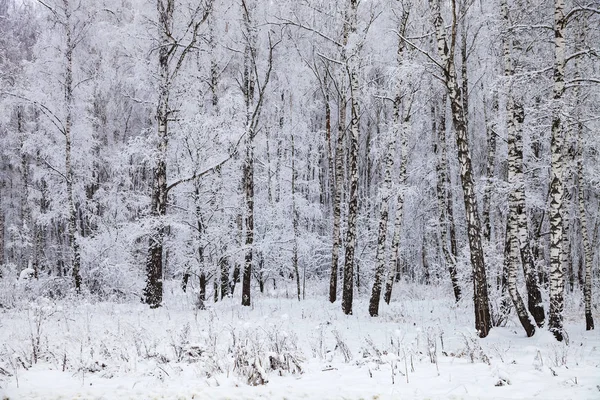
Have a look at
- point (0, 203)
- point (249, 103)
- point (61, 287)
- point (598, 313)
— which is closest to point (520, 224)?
point (598, 313)

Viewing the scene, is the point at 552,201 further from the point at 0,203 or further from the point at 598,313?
the point at 0,203

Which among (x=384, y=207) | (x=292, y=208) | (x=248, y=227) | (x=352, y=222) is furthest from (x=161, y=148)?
(x=292, y=208)

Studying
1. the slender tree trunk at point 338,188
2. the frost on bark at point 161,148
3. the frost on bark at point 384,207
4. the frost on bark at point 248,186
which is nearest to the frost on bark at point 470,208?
the frost on bark at point 384,207

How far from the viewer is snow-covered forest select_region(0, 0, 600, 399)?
5.50 m

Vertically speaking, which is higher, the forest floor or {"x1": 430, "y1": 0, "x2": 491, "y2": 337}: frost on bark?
{"x1": 430, "y1": 0, "x2": 491, "y2": 337}: frost on bark

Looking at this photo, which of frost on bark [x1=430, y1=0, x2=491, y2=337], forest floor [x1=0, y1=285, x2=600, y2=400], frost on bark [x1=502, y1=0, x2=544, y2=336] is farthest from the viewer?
frost on bark [x1=502, y1=0, x2=544, y2=336]

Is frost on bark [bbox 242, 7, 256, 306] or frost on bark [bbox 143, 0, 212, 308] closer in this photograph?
frost on bark [bbox 143, 0, 212, 308]

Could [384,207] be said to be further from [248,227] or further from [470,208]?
[248,227]

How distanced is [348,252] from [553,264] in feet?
19.3

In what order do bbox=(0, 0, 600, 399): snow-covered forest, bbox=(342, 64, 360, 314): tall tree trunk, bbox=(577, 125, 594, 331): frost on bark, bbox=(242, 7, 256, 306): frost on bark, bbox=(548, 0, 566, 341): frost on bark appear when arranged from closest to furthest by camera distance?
bbox=(0, 0, 600, 399): snow-covered forest → bbox=(548, 0, 566, 341): frost on bark → bbox=(577, 125, 594, 331): frost on bark → bbox=(342, 64, 360, 314): tall tree trunk → bbox=(242, 7, 256, 306): frost on bark

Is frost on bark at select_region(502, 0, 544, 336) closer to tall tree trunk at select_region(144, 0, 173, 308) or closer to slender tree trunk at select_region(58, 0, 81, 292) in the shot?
tall tree trunk at select_region(144, 0, 173, 308)

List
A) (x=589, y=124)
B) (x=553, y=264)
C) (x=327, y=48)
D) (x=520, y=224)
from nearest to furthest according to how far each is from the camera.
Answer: (x=553, y=264)
(x=520, y=224)
(x=589, y=124)
(x=327, y=48)

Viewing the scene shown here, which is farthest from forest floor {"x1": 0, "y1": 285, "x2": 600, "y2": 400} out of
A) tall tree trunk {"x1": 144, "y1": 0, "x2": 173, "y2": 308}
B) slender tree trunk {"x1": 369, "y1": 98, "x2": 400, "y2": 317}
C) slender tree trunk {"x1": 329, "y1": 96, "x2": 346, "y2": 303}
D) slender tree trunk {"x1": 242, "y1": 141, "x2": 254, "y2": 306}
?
slender tree trunk {"x1": 329, "y1": 96, "x2": 346, "y2": 303}

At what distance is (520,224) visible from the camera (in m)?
9.81
